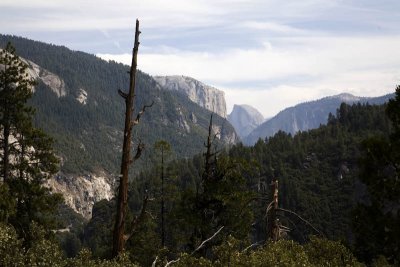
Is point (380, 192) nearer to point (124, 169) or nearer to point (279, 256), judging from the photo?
point (279, 256)

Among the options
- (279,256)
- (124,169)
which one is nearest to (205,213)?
(124,169)

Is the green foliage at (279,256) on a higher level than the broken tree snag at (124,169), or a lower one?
lower

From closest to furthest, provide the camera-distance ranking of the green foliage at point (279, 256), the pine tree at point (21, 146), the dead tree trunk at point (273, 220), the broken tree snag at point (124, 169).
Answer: the green foliage at point (279, 256) < the broken tree snag at point (124, 169) < the dead tree trunk at point (273, 220) < the pine tree at point (21, 146)

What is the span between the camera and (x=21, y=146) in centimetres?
2941

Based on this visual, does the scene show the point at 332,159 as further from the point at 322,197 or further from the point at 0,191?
the point at 0,191

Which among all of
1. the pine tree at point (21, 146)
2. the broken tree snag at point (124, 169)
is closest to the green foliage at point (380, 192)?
the broken tree snag at point (124, 169)

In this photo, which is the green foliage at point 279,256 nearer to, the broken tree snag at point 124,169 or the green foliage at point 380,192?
the broken tree snag at point 124,169

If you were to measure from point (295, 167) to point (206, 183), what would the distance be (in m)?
166

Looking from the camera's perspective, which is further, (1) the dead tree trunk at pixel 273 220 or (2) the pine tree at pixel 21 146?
(2) the pine tree at pixel 21 146

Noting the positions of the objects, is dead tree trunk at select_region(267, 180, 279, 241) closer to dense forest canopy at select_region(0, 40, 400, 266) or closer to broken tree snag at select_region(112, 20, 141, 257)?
dense forest canopy at select_region(0, 40, 400, 266)

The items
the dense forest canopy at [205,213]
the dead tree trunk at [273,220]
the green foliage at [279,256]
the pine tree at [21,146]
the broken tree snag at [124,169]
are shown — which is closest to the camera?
the green foliage at [279,256]

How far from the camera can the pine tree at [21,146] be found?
28586 millimetres

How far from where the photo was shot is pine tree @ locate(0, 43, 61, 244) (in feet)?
93.8

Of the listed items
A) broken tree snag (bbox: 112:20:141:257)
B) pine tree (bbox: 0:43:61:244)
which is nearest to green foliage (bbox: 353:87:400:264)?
broken tree snag (bbox: 112:20:141:257)
